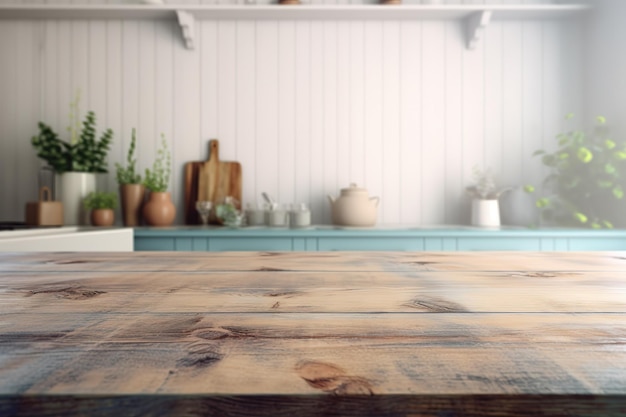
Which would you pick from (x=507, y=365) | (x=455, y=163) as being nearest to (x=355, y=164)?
(x=455, y=163)

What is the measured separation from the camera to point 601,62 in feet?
7.86

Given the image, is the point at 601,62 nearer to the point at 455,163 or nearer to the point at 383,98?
the point at 455,163

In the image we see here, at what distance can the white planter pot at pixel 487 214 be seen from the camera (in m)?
2.25

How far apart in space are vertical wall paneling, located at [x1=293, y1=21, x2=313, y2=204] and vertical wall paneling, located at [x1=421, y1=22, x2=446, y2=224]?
2.24 feet

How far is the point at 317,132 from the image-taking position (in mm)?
2535

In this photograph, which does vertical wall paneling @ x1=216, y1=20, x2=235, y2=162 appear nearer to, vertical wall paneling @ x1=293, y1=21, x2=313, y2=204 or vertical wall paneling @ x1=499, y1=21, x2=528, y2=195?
vertical wall paneling @ x1=293, y1=21, x2=313, y2=204

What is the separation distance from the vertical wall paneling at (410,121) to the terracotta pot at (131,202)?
150 centimetres

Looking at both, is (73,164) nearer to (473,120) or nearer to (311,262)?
(311,262)

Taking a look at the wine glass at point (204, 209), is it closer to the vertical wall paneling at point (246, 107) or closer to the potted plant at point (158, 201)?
the potted plant at point (158, 201)

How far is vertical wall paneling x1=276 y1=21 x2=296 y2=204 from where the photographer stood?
2531mm

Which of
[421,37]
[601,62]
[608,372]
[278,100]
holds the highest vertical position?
[421,37]

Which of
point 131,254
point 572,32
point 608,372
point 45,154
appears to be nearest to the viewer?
point 608,372

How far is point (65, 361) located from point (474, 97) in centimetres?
263

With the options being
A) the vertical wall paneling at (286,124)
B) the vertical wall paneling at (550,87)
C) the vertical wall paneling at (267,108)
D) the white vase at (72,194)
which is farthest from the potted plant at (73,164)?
the vertical wall paneling at (550,87)
